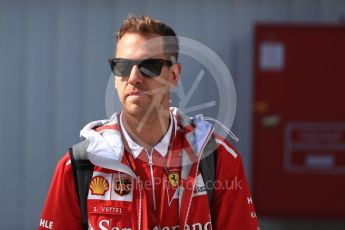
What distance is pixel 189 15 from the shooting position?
19.8 ft

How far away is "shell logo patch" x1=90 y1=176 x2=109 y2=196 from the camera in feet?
8.61

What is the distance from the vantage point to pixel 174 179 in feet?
8.84

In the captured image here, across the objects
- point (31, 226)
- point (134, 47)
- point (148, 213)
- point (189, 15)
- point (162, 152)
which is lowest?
point (31, 226)

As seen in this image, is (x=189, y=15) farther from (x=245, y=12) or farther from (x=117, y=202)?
(x=117, y=202)

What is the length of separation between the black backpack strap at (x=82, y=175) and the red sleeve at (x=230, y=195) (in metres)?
0.49

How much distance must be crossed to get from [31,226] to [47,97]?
1.14 meters

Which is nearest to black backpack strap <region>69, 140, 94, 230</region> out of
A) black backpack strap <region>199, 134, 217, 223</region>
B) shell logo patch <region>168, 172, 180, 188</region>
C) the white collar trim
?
the white collar trim

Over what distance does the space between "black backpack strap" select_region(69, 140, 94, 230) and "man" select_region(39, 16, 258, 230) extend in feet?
0.05

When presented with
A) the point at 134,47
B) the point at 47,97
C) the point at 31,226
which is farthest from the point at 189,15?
the point at 134,47

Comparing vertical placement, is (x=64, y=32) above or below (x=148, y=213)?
above

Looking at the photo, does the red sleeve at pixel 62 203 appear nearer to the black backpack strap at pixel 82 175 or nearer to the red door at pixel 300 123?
the black backpack strap at pixel 82 175

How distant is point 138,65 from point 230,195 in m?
0.61

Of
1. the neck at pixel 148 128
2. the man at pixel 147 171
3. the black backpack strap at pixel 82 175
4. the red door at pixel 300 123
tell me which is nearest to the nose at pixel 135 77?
the man at pixel 147 171

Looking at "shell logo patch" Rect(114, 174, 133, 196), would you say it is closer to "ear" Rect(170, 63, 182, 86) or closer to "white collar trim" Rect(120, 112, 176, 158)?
"white collar trim" Rect(120, 112, 176, 158)
